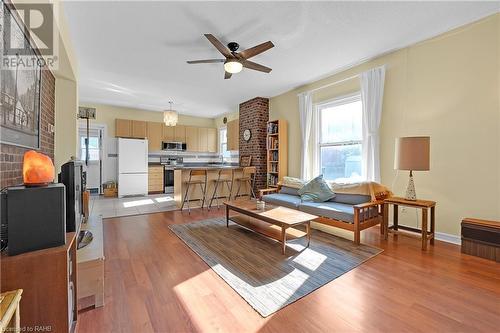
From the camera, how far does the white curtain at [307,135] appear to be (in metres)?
4.48

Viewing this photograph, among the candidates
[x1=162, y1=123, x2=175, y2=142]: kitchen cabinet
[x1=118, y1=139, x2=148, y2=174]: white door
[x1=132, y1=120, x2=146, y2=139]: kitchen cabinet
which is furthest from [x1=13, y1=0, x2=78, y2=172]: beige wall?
[x1=162, y1=123, x2=175, y2=142]: kitchen cabinet

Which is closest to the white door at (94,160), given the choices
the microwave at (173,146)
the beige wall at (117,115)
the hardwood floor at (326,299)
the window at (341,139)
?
the beige wall at (117,115)

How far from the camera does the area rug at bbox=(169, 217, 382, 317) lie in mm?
1779

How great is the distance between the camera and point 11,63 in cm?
150

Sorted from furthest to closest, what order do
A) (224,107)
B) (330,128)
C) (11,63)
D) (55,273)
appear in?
(224,107) < (330,128) < (11,63) < (55,273)

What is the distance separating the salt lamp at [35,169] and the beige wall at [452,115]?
12.8 feet

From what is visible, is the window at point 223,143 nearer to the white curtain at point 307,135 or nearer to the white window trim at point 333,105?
the white curtain at point 307,135

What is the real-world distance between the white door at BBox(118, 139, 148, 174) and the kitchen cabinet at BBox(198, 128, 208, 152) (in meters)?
1.87

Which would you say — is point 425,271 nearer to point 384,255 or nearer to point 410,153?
point 384,255

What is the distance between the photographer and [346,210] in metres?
2.96

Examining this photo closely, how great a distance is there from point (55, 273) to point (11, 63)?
1.46 m

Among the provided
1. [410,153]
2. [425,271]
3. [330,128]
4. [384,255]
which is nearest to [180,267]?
[384,255]

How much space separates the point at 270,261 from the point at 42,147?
2875 mm

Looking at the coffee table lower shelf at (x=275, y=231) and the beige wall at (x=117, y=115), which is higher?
the beige wall at (x=117, y=115)
